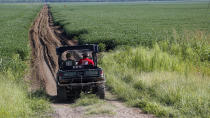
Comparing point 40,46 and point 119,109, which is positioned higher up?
point 119,109

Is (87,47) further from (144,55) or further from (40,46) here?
(40,46)

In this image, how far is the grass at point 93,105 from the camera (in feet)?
28.3

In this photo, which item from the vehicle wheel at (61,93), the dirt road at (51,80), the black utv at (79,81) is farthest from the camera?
the vehicle wheel at (61,93)

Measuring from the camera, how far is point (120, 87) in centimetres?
1183

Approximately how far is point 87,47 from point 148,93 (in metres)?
2.55

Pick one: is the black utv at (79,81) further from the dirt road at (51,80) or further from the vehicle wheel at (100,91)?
the dirt road at (51,80)

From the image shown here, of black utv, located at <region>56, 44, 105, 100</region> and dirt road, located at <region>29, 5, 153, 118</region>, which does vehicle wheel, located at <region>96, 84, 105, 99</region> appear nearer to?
black utv, located at <region>56, 44, 105, 100</region>

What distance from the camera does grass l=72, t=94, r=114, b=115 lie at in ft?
28.3

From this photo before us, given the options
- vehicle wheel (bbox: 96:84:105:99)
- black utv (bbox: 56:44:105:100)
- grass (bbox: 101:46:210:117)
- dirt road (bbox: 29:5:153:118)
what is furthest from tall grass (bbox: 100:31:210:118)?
black utv (bbox: 56:44:105:100)

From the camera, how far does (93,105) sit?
9.41 m

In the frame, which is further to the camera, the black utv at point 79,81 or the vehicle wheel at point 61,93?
the vehicle wheel at point 61,93

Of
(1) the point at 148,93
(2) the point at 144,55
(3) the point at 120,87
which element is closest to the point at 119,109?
(1) the point at 148,93

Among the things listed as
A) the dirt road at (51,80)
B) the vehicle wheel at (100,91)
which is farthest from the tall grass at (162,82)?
the vehicle wheel at (100,91)

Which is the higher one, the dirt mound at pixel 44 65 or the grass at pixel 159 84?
the grass at pixel 159 84
